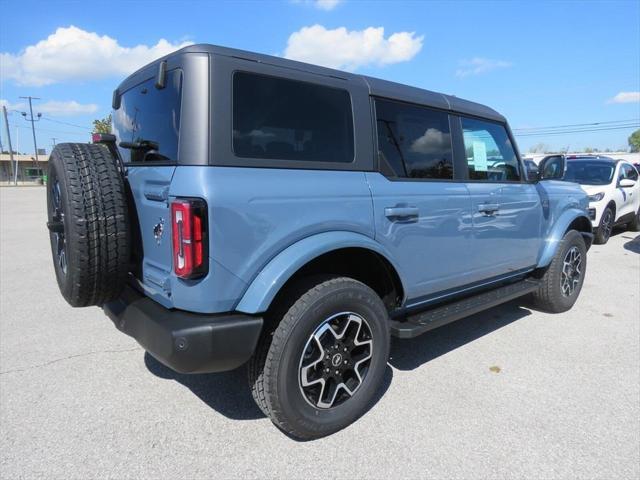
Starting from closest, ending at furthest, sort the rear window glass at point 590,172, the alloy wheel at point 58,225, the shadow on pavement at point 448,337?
the alloy wheel at point 58,225
the shadow on pavement at point 448,337
the rear window glass at point 590,172

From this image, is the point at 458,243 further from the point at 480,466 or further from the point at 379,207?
the point at 480,466

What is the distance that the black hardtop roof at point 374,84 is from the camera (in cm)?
220

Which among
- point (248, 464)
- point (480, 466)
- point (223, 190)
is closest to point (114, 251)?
point (223, 190)

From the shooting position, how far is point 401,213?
279 cm

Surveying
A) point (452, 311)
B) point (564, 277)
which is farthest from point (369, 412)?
point (564, 277)

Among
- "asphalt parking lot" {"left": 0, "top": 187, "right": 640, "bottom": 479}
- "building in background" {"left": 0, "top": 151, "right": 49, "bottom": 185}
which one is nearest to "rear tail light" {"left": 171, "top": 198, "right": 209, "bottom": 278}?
"asphalt parking lot" {"left": 0, "top": 187, "right": 640, "bottom": 479}

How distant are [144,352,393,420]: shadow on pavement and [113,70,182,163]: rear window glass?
157cm

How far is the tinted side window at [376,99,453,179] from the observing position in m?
2.91

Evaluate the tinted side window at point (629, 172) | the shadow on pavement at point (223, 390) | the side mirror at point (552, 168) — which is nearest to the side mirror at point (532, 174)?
the side mirror at point (552, 168)

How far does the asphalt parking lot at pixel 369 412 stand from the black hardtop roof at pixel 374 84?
6.62ft

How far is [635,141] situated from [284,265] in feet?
309

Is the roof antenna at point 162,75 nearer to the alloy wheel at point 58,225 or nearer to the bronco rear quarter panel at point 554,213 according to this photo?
the alloy wheel at point 58,225

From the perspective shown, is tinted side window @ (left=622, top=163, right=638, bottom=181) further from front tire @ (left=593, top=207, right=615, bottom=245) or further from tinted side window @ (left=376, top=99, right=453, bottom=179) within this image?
tinted side window @ (left=376, top=99, right=453, bottom=179)

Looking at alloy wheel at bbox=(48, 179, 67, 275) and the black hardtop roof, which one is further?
alloy wheel at bbox=(48, 179, 67, 275)
